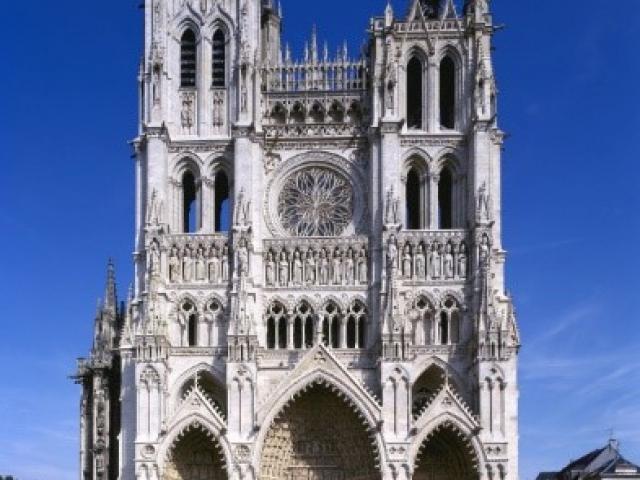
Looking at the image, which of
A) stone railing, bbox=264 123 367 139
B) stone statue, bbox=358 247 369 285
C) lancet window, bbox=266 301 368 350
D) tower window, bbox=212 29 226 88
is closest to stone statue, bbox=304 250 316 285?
lancet window, bbox=266 301 368 350

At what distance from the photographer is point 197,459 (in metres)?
46.6

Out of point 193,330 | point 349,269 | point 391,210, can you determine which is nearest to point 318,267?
point 349,269

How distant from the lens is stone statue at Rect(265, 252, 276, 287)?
155ft

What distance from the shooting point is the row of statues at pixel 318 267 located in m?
47.2

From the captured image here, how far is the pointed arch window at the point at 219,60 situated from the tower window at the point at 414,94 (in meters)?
7.30

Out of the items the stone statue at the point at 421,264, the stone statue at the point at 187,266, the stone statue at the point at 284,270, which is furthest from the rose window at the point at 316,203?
the stone statue at the point at 187,266

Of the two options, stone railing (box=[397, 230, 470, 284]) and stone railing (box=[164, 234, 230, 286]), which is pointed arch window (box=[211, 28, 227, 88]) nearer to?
stone railing (box=[164, 234, 230, 286])

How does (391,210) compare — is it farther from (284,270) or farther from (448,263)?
(284,270)

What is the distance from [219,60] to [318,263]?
9.13 metres

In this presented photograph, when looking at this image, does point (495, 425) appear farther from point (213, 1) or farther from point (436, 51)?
point (213, 1)

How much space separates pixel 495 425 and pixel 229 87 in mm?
16406

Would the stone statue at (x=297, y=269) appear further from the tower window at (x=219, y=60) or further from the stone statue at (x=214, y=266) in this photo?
the tower window at (x=219, y=60)

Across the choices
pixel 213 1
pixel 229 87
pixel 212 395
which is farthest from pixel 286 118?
pixel 212 395

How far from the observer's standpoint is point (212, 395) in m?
46.9
